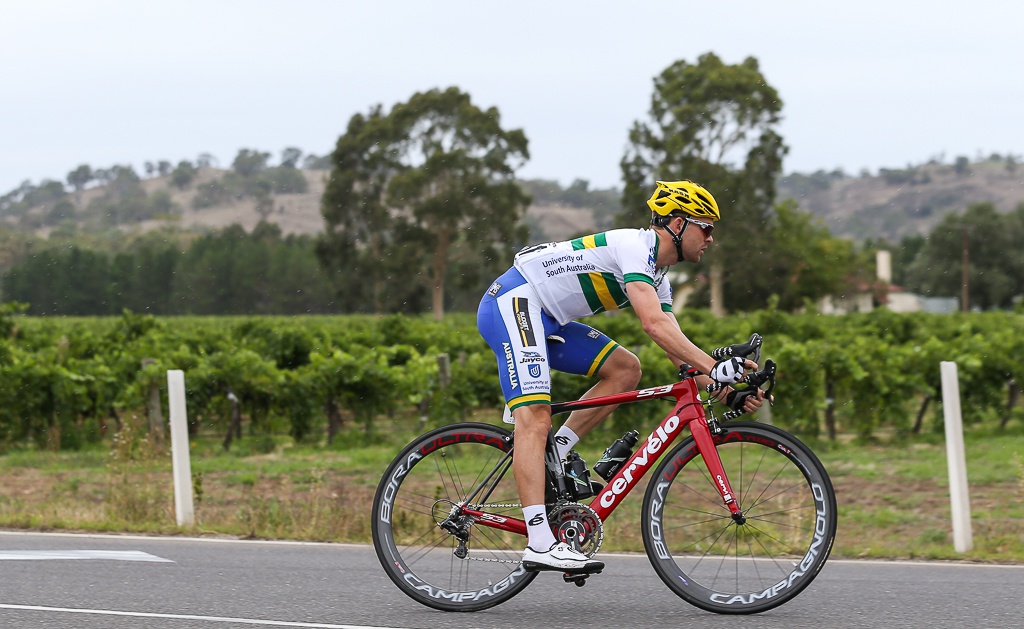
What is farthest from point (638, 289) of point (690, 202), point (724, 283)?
point (724, 283)

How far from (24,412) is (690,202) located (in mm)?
14980

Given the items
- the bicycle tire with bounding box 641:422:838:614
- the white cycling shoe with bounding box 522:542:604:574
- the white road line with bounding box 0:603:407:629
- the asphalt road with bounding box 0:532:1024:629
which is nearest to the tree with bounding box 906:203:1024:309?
the asphalt road with bounding box 0:532:1024:629

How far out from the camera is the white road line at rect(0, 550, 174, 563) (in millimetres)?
7262

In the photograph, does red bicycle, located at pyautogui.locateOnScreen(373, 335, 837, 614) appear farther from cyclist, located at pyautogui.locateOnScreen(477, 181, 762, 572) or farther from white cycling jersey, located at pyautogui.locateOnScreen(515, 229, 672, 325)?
white cycling jersey, located at pyautogui.locateOnScreen(515, 229, 672, 325)

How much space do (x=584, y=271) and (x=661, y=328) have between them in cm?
46

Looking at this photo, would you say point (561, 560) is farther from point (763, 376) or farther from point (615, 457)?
point (763, 376)

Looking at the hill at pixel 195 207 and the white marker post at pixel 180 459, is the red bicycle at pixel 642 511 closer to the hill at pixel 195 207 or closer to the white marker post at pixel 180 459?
the white marker post at pixel 180 459

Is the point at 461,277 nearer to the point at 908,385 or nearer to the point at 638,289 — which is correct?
the point at 908,385

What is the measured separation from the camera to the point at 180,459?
900cm

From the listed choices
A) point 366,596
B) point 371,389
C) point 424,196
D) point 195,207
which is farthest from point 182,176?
point 366,596

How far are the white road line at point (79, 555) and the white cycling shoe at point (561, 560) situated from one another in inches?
110

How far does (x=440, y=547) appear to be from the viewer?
5742mm

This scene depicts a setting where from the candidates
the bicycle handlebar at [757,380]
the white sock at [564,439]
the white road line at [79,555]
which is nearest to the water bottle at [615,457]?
the white sock at [564,439]

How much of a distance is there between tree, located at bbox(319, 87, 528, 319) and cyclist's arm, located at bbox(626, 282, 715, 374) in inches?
2989
